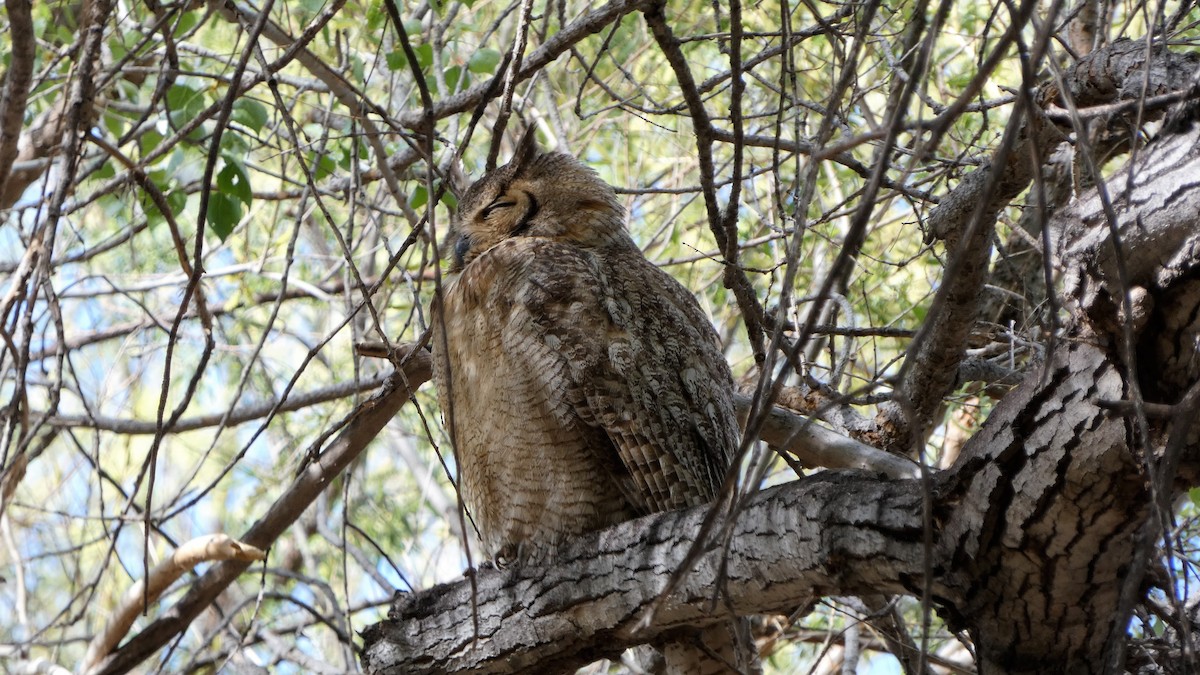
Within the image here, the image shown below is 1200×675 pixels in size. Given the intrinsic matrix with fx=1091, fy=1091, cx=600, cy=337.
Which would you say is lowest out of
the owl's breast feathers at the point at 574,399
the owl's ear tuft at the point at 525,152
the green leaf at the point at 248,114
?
the owl's breast feathers at the point at 574,399

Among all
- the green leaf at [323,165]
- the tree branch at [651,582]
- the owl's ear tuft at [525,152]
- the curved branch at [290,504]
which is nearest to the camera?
the tree branch at [651,582]

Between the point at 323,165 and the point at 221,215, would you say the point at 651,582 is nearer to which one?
the point at 221,215

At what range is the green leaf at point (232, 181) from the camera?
3.21 meters

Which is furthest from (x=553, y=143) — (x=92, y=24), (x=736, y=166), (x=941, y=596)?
(x=941, y=596)

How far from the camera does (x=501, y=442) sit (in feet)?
9.16

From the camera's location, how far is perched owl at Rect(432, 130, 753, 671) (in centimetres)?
267

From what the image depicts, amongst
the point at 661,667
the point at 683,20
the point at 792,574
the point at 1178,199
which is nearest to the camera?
the point at 1178,199

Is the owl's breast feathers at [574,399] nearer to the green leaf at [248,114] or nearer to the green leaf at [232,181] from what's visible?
the green leaf at [232,181]

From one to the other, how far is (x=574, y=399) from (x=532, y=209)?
845 mm

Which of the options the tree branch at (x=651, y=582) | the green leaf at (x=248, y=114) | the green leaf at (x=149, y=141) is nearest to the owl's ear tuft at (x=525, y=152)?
the green leaf at (x=248, y=114)

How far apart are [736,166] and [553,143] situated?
382cm

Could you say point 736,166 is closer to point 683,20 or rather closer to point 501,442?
point 501,442

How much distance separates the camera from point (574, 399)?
2.67 meters

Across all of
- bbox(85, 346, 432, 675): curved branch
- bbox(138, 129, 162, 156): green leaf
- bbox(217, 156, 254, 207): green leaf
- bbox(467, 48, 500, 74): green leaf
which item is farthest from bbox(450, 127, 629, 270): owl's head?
bbox(138, 129, 162, 156): green leaf
